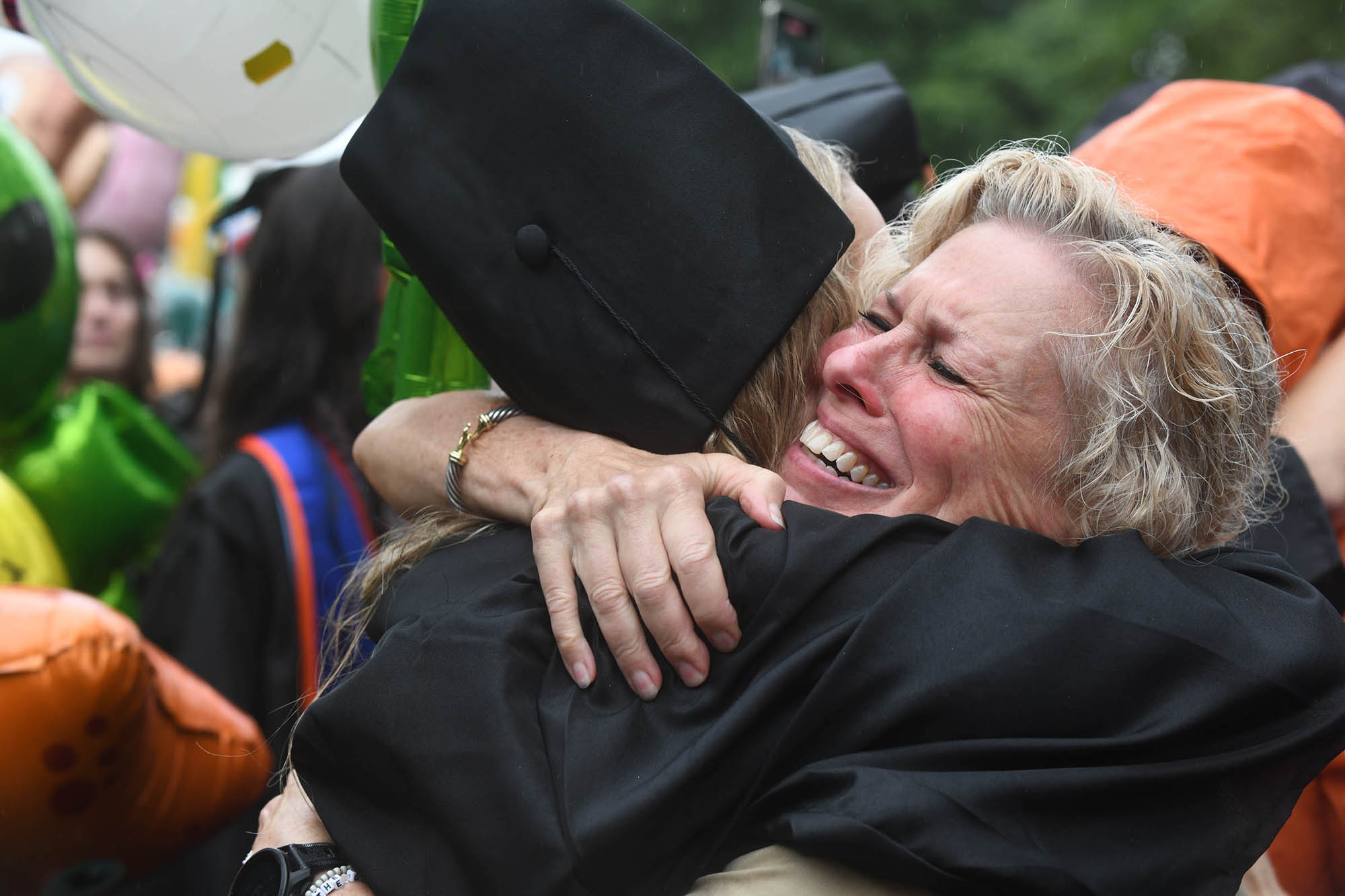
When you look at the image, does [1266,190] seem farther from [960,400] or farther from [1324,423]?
[960,400]

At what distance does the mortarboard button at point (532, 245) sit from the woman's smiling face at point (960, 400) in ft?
1.47

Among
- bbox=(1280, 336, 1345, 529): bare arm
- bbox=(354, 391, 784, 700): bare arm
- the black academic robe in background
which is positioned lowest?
bbox=(1280, 336, 1345, 529): bare arm

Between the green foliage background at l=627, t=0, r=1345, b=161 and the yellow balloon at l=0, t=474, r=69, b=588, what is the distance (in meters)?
5.49

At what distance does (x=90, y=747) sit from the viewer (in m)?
1.75

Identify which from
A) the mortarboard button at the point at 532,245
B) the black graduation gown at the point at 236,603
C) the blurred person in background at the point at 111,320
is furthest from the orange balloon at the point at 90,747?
the blurred person in background at the point at 111,320

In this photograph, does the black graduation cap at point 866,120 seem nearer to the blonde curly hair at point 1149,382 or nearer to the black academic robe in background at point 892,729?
the blonde curly hair at point 1149,382

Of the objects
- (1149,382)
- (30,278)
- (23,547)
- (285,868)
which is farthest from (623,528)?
(30,278)

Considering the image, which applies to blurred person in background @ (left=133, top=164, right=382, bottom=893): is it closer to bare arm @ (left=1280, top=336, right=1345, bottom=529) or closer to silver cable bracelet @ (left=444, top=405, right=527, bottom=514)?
silver cable bracelet @ (left=444, top=405, right=527, bottom=514)

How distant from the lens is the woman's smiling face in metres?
1.54

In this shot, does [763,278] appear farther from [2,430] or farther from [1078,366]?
[2,430]

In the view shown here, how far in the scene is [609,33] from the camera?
151cm

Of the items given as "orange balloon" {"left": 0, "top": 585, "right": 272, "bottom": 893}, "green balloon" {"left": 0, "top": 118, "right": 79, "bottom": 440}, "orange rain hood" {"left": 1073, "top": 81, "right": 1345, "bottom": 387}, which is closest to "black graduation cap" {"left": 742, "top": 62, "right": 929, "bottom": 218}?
"orange rain hood" {"left": 1073, "top": 81, "right": 1345, "bottom": 387}

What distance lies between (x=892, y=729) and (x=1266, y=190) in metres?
1.47

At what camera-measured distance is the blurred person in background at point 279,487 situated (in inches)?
111
